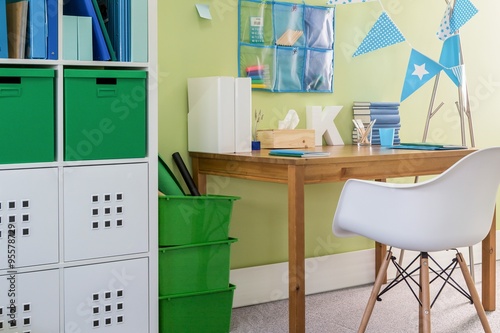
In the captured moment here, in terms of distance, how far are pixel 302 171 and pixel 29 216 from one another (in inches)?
38.7

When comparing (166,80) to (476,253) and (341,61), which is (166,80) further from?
(476,253)

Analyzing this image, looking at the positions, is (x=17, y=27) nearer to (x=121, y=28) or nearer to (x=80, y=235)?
(x=121, y=28)

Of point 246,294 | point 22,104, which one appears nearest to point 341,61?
point 246,294

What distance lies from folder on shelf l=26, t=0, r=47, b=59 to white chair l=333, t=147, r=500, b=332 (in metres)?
1.21

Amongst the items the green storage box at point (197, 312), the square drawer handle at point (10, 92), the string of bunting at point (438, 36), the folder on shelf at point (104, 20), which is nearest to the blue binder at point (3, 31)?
the square drawer handle at point (10, 92)

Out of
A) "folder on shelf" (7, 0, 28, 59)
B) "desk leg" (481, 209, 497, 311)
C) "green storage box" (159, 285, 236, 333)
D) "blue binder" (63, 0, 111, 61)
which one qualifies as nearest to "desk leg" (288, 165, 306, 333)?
"green storage box" (159, 285, 236, 333)

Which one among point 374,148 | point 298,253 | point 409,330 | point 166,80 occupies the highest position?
point 166,80

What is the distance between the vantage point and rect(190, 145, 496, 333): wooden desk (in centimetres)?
282

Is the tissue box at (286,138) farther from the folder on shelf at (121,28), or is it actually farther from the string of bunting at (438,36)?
the folder on shelf at (121,28)

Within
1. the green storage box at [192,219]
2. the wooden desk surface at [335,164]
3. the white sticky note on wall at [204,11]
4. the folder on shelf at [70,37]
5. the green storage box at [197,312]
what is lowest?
the green storage box at [197,312]

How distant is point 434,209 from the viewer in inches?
101

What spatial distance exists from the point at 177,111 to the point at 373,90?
1234mm

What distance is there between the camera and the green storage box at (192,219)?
290 centimetres

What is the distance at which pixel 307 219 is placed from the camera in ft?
12.5
